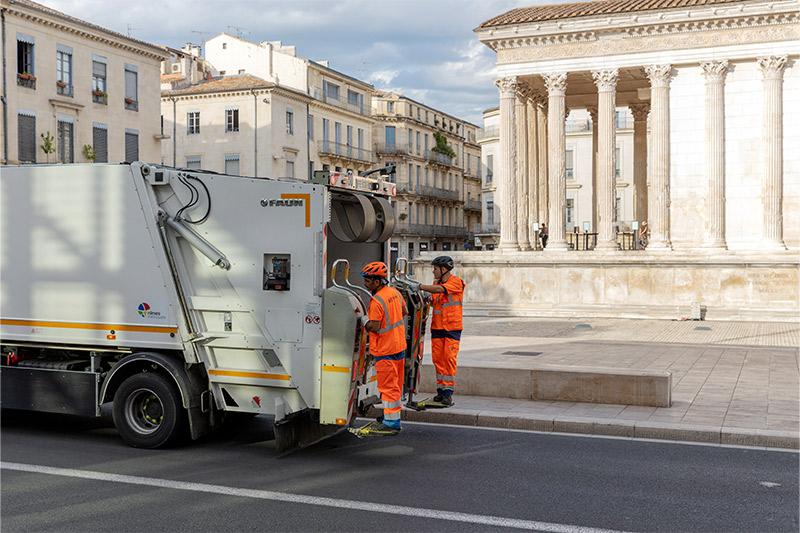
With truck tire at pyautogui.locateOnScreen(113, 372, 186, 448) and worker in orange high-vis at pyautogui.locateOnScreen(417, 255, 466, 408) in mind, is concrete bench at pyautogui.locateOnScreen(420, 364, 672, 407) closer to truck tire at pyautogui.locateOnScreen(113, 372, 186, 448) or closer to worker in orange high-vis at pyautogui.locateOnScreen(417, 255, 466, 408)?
worker in orange high-vis at pyautogui.locateOnScreen(417, 255, 466, 408)

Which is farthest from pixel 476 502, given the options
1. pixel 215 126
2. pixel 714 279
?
pixel 215 126

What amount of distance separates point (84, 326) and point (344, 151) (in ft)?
174

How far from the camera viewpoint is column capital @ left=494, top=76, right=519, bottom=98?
99.8ft

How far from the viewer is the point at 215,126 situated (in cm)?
5228

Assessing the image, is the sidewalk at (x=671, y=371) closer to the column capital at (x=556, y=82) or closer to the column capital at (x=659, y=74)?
the column capital at (x=659, y=74)

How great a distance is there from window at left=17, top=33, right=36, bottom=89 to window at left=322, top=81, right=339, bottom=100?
25949 millimetres

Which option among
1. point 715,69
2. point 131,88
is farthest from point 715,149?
point 131,88

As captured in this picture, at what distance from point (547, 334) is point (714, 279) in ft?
25.0

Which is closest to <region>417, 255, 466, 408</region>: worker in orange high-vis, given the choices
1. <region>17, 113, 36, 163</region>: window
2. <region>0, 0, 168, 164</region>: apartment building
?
<region>0, 0, 168, 164</region>: apartment building

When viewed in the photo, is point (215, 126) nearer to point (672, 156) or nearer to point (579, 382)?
point (672, 156)

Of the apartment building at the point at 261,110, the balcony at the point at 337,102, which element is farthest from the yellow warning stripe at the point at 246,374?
the balcony at the point at 337,102

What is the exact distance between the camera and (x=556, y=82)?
29.9 m

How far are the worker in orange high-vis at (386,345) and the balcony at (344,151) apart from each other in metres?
50.4

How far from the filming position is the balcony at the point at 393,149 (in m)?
67.8
